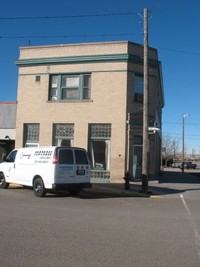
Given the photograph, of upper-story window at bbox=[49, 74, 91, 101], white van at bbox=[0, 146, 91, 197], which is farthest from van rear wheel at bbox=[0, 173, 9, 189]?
upper-story window at bbox=[49, 74, 91, 101]

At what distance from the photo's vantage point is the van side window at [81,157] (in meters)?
17.7

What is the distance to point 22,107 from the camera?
88.4 feet

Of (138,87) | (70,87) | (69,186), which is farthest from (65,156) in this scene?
(138,87)

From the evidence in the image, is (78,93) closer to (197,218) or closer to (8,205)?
(8,205)

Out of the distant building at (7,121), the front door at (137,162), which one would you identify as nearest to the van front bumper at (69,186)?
the front door at (137,162)

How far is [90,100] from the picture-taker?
25.4 m

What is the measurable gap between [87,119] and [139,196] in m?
7.67

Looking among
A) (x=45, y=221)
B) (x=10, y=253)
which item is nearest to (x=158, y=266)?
(x=10, y=253)

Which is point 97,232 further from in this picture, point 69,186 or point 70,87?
point 70,87

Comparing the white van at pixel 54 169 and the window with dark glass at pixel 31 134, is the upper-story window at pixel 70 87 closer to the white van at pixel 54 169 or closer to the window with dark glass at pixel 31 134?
the window with dark glass at pixel 31 134

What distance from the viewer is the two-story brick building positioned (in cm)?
2486

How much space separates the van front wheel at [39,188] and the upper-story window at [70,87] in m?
9.22

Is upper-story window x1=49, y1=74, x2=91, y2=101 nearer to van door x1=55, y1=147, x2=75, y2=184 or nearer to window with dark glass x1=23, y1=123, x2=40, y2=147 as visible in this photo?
window with dark glass x1=23, y1=123, x2=40, y2=147

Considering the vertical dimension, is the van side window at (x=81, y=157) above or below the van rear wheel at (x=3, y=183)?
above
